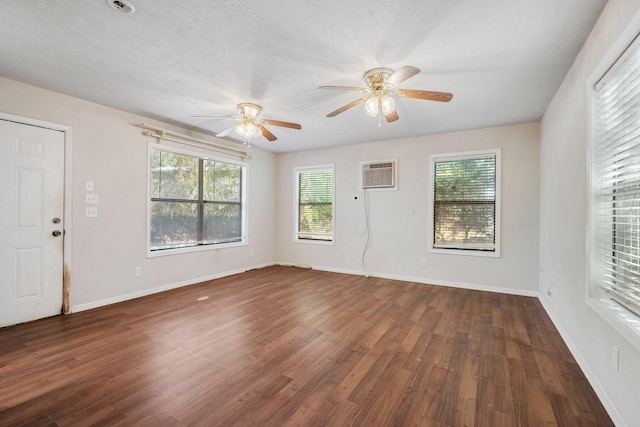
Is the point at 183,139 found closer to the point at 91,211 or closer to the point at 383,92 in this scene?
the point at 91,211

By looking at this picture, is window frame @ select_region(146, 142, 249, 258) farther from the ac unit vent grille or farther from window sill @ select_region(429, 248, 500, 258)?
window sill @ select_region(429, 248, 500, 258)

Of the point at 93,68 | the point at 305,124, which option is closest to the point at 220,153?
the point at 305,124

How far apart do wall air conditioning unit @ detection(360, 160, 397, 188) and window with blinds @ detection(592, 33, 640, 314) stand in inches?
121

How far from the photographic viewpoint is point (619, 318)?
1.57m

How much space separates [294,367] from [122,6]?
271 cm

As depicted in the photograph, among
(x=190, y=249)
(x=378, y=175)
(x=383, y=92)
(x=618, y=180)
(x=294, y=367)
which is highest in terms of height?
(x=383, y=92)

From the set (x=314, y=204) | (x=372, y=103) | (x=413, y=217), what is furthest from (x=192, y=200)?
(x=413, y=217)

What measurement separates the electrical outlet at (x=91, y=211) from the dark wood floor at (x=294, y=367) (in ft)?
3.70

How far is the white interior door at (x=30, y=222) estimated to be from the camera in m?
2.83

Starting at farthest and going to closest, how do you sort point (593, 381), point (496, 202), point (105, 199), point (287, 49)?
1. point (496, 202)
2. point (105, 199)
3. point (287, 49)
4. point (593, 381)

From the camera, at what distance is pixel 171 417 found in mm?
1599

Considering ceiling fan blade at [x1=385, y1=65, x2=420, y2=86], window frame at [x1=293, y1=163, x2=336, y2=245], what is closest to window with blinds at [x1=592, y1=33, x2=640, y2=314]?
ceiling fan blade at [x1=385, y1=65, x2=420, y2=86]

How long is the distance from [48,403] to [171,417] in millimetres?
814

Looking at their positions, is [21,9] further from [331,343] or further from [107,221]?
[331,343]
